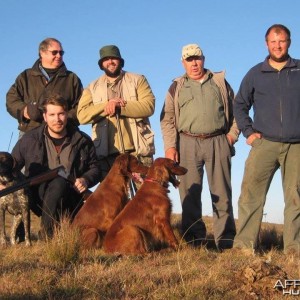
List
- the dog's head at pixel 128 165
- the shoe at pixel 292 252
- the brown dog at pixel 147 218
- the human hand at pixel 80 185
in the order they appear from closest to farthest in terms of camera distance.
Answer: the brown dog at pixel 147 218, the shoe at pixel 292 252, the dog's head at pixel 128 165, the human hand at pixel 80 185

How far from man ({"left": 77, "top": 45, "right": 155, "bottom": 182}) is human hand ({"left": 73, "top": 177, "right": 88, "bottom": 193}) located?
0.63 m

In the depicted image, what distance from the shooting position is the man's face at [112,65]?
8.76m

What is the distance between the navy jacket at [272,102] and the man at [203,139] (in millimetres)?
602

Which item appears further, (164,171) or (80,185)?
(80,185)

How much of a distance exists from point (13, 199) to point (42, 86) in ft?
6.20

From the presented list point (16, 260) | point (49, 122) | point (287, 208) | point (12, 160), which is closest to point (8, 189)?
point (12, 160)

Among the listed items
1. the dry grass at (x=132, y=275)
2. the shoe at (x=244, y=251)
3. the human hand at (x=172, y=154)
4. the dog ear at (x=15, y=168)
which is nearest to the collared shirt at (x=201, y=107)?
the human hand at (x=172, y=154)

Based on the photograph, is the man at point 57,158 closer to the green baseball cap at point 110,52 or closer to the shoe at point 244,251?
the green baseball cap at point 110,52

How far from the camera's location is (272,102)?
7582 mm

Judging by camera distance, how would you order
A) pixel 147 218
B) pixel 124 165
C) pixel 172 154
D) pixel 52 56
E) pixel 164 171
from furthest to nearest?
pixel 52 56, pixel 172 154, pixel 124 165, pixel 164 171, pixel 147 218

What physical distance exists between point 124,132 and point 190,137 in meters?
1.03

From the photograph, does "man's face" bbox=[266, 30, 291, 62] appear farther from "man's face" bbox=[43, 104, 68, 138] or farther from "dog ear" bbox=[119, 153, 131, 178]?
"man's face" bbox=[43, 104, 68, 138]

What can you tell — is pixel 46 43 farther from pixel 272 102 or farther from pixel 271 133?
pixel 271 133

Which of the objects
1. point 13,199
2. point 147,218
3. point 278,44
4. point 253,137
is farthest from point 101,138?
point 278,44
